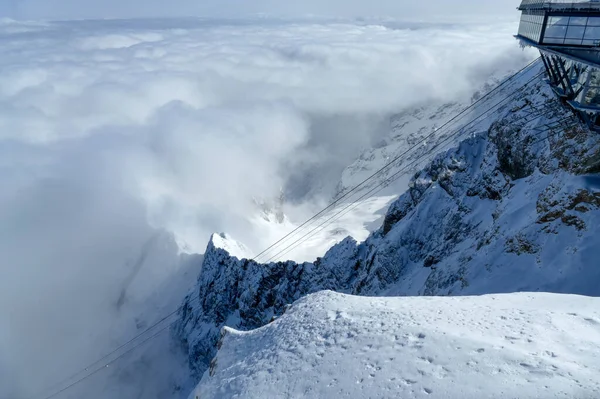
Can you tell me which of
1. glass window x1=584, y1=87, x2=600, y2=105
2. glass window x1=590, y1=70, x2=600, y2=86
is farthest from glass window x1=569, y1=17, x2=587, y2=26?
glass window x1=584, y1=87, x2=600, y2=105

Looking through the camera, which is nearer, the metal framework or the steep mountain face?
the metal framework

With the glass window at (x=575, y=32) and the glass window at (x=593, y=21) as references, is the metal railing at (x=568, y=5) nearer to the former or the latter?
the glass window at (x=593, y=21)

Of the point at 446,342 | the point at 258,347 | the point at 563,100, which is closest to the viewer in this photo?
the point at 446,342

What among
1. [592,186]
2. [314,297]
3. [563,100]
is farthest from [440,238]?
[314,297]

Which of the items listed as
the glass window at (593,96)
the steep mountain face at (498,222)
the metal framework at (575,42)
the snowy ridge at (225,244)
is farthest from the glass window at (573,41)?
the snowy ridge at (225,244)

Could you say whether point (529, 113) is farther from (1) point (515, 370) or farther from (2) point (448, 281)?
(1) point (515, 370)

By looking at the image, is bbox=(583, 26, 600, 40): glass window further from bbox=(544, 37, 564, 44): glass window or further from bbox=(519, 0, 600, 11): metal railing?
bbox=(544, 37, 564, 44): glass window

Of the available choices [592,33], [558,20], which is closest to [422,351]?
[592,33]
